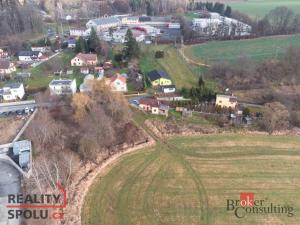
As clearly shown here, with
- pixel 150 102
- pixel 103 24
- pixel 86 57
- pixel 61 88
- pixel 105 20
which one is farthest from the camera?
pixel 105 20

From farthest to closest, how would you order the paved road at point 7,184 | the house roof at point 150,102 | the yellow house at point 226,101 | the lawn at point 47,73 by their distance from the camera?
1. the lawn at point 47,73
2. the yellow house at point 226,101
3. the house roof at point 150,102
4. the paved road at point 7,184

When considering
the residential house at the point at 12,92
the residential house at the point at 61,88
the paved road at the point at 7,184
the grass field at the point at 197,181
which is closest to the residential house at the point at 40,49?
the residential house at the point at 12,92

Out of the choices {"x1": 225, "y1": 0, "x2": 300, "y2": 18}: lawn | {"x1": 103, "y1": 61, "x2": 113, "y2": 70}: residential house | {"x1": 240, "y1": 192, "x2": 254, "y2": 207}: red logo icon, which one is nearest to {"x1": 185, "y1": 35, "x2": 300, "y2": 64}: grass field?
{"x1": 103, "y1": 61, "x2": 113, "y2": 70}: residential house

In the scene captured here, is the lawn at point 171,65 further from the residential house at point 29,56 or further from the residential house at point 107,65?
the residential house at point 29,56

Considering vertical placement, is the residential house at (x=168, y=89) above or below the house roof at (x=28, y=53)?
below

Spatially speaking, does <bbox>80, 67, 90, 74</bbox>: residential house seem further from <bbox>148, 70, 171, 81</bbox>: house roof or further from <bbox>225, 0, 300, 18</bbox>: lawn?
<bbox>225, 0, 300, 18</bbox>: lawn

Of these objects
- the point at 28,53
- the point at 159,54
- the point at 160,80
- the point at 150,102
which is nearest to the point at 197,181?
the point at 150,102

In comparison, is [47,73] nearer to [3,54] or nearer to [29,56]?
[29,56]
